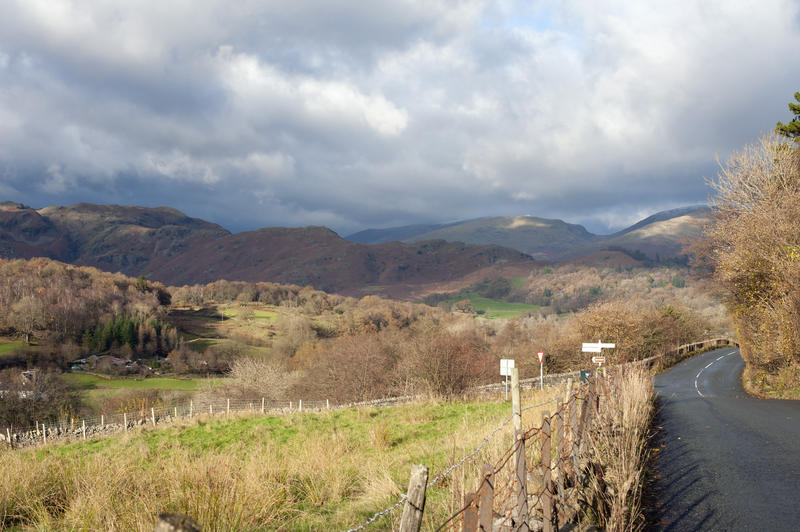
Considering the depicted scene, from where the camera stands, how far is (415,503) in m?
2.66

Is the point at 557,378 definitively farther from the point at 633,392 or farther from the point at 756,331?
the point at 633,392

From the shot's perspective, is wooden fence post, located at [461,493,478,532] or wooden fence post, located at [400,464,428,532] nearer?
wooden fence post, located at [400,464,428,532]

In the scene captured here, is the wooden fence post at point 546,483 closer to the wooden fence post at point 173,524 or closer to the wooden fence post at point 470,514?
the wooden fence post at point 470,514

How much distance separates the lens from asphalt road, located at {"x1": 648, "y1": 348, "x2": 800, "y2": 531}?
19.5ft

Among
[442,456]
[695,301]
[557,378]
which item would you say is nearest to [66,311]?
[557,378]

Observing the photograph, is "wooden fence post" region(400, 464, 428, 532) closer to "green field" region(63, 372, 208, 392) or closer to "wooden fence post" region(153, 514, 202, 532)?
"wooden fence post" region(153, 514, 202, 532)

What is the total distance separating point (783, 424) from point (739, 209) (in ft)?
43.1

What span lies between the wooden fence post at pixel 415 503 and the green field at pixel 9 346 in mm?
101791

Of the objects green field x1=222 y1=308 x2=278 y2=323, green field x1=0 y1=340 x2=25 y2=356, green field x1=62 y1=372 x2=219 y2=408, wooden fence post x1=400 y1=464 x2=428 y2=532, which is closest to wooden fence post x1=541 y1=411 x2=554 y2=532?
wooden fence post x1=400 y1=464 x2=428 y2=532

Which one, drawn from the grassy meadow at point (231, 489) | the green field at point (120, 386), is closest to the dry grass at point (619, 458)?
the grassy meadow at point (231, 489)

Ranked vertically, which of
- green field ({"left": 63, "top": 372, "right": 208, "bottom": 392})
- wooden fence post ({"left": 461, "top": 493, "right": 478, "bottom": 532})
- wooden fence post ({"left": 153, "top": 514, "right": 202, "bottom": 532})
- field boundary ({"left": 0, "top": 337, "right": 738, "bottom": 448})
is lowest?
green field ({"left": 63, "top": 372, "right": 208, "bottom": 392})

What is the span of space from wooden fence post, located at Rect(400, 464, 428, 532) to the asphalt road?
4.62 m

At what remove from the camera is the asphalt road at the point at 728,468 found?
234 inches

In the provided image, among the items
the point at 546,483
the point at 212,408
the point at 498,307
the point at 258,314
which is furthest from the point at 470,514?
the point at 498,307
